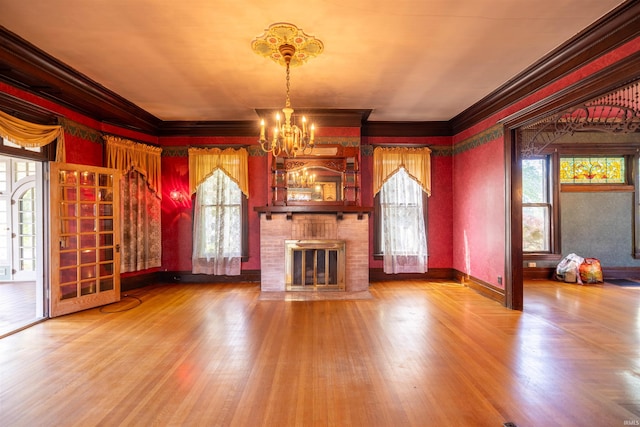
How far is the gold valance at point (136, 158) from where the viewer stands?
5113mm

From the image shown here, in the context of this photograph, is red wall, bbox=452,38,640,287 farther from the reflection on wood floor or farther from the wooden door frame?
the reflection on wood floor

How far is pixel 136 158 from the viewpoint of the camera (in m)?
5.51

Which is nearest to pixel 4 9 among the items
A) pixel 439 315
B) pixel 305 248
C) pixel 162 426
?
pixel 162 426

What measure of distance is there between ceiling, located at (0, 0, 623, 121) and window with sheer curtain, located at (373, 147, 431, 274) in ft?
4.63

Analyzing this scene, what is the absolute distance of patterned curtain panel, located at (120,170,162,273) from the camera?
5.36 meters

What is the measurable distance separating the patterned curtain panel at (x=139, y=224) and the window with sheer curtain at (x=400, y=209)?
13.7 feet

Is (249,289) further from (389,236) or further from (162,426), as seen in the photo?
(162,426)

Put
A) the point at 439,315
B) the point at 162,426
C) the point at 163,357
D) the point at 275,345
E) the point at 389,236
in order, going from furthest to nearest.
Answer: the point at 389,236 → the point at 439,315 → the point at 275,345 → the point at 163,357 → the point at 162,426

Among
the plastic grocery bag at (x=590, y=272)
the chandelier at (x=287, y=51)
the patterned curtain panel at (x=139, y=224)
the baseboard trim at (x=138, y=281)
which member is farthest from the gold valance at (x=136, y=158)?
the plastic grocery bag at (x=590, y=272)

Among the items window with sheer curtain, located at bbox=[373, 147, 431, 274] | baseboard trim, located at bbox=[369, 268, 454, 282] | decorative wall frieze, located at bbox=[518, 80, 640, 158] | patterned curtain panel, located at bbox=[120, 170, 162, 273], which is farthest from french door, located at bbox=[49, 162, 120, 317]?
decorative wall frieze, located at bbox=[518, 80, 640, 158]

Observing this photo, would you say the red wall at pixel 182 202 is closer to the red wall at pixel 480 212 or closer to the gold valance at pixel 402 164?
the gold valance at pixel 402 164

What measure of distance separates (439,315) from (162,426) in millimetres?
3282

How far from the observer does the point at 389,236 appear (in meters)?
6.05

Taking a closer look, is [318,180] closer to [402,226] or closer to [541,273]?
[402,226]
